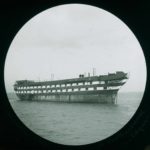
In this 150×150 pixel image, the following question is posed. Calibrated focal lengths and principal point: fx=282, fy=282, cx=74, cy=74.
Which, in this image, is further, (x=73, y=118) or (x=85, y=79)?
(x=73, y=118)

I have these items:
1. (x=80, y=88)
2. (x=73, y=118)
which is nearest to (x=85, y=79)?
(x=80, y=88)

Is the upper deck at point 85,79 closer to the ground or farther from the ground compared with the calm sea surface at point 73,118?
farther from the ground

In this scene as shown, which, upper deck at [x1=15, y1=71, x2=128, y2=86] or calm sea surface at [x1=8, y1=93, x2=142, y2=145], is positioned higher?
upper deck at [x1=15, y1=71, x2=128, y2=86]

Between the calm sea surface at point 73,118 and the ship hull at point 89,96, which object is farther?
the ship hull at point 89,96

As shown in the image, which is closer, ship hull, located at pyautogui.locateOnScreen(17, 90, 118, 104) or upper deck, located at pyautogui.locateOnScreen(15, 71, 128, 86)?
upper deck, located at pyautogui.locateOnScreen(15, 71, 128, 86)

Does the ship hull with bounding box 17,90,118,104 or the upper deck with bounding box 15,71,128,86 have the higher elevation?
the upper deck with bounding box 15,71,128,86

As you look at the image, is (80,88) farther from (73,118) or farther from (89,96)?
(73,118)

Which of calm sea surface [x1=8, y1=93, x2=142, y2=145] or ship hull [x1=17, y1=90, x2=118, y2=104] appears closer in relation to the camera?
calm sea surface [x1=8, y1=93, x2=142, y2=145]

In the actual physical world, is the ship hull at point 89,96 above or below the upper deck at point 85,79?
below

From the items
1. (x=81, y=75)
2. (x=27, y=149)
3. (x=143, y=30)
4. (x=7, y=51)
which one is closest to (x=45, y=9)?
(x=7, y=51)

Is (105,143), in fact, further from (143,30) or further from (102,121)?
(102,121)
